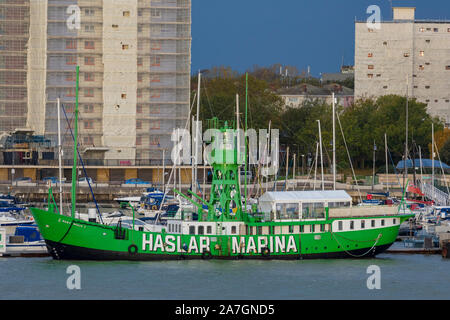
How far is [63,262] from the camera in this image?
4975cm

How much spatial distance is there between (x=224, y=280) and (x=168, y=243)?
4.99m

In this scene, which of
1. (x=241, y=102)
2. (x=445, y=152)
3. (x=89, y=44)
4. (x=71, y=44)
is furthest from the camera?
(x=241, y=102)

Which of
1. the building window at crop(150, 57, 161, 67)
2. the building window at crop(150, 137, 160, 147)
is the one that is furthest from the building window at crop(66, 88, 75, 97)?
the building window at crop(150, 137, 160, 147)

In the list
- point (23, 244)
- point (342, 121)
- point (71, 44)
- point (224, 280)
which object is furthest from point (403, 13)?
point (224, 280)

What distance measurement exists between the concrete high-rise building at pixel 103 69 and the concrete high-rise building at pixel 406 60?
117ft

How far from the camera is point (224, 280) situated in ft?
149

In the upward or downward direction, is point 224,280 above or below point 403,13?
below

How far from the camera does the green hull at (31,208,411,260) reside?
49.2m

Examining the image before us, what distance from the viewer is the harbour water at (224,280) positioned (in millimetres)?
42812

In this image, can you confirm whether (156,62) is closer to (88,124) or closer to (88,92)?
(88,92)

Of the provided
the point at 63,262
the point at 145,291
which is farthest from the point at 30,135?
the point at 145,291

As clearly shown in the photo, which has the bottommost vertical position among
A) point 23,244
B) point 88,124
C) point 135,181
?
point 23,244

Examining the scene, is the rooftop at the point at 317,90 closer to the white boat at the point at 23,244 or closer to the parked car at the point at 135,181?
the parked car at the point at 135,181
